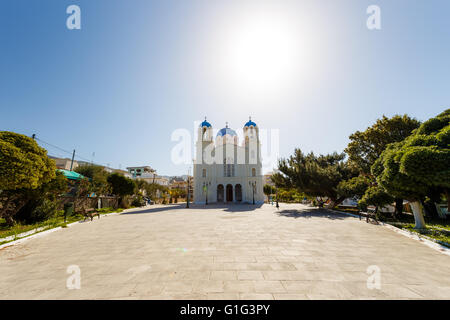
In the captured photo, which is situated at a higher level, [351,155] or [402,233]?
[351,155]

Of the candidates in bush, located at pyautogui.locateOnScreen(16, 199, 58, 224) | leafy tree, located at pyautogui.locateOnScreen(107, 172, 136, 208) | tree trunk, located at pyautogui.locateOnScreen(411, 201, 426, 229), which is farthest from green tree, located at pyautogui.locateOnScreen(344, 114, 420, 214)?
leafy tree, located at pyautogui.locateOnScreen(107, 172, 136, 208)

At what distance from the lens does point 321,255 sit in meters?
5.00

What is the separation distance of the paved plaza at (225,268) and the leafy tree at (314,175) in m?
11.9

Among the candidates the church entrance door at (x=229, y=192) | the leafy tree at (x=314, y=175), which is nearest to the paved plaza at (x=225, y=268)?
the leafy tree at (x=314, y=175)

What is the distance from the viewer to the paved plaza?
10.2ft

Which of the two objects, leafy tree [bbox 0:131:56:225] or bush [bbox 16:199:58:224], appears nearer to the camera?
leafy tree [bbox 0:131:56:225]

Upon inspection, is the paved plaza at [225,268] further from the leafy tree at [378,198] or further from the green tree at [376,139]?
the green tree at [376,139]

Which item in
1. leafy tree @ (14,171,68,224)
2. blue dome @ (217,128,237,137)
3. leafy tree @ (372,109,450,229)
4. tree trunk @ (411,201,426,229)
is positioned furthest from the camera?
blue dome @ (217,128,237,137)

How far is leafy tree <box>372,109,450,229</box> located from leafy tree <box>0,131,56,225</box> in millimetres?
16667

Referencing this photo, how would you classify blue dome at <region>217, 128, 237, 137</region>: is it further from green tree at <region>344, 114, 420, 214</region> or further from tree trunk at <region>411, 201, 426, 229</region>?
tree trunk at <region>411, 201, 426, 229</region>

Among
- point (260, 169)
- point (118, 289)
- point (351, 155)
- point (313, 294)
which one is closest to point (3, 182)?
point (118, 289)

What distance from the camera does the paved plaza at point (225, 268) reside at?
122 inches
